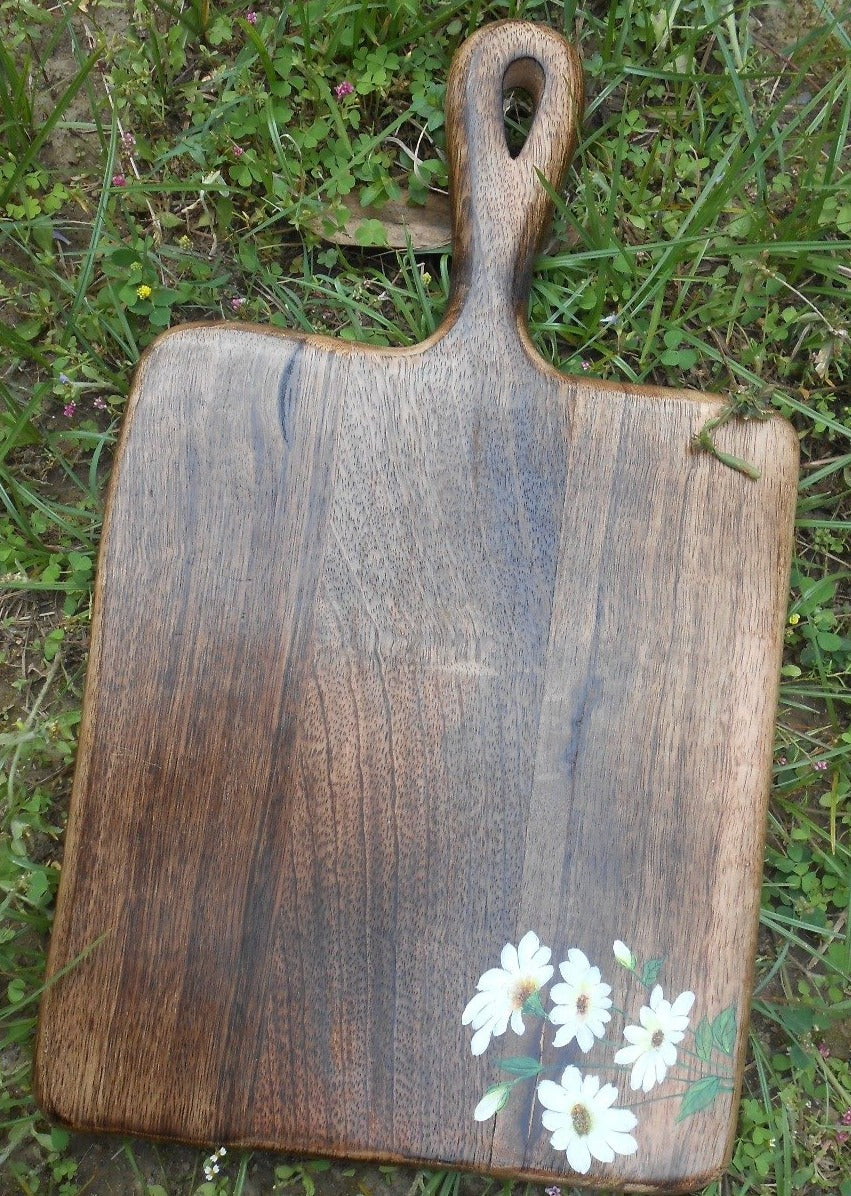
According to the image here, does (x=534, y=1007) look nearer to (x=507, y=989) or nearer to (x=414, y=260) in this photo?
(x=507, y=989)

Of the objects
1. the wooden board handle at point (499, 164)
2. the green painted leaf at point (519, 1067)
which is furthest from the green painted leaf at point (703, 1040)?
the wooden board handle at point (499, 164)

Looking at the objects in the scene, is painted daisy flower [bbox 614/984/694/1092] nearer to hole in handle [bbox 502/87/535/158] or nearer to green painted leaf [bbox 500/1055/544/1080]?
green painted leaf [bbox 500/1055/544/1080]

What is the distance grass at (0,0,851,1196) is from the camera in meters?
1.57

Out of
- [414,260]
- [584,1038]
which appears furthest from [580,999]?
[414,260]

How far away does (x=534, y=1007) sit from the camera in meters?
1.32

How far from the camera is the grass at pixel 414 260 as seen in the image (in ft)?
5.15

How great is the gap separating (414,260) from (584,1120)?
1.26 m

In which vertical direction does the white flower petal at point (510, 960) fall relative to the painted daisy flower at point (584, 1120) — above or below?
above

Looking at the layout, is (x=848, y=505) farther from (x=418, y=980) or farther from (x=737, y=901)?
(x=418, y=980)

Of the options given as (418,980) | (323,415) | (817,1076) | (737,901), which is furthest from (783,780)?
(323,415)

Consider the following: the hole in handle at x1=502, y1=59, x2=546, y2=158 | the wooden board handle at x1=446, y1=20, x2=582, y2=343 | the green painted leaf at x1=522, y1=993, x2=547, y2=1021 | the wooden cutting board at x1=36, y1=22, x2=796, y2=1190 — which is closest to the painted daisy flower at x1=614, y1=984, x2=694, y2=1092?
the wooden cutting board at x1=36, y1=22, x2=796, y2=1190

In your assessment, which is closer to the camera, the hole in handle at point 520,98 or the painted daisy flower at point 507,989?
the painted daisy flower at point 507,989

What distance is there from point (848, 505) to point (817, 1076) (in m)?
0.91

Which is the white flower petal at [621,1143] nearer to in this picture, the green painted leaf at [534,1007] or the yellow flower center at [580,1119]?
the yellow flower center at [580,1119]
